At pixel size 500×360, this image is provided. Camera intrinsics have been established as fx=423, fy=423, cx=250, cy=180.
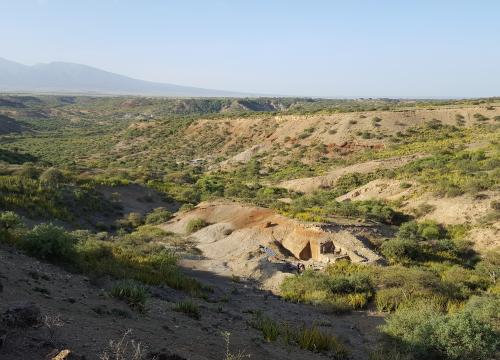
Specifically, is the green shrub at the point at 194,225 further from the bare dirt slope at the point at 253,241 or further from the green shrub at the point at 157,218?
the green shrub at the point at 157,218

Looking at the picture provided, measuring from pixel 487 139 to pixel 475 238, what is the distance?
2456cm

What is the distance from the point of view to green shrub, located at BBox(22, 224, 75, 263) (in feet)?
36.3

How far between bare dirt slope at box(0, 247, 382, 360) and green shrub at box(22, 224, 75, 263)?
1.73 ft

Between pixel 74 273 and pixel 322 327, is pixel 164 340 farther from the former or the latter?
pixel 322 327

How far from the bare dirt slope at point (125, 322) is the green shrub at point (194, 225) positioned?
36.5 feet

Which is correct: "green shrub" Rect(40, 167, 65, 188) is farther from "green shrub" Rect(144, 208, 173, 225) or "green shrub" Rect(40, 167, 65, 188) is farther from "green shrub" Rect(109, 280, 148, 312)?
"green shrub" Rect(109, 280, 148, 312)

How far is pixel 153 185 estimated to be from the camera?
118 feet

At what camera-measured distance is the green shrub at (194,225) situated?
76.9 ft

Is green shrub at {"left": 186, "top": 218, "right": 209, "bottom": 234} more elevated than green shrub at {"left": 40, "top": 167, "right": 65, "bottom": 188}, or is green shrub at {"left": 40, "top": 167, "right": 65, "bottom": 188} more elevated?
green shrub at {"left": 40, "top": 167, "right": 65, "bottom": 188}

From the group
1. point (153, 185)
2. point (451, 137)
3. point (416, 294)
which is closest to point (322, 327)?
point (416, 294)

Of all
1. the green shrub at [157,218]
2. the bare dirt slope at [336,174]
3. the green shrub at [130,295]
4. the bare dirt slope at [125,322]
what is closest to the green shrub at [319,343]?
the bare dirt slope at [125,322]

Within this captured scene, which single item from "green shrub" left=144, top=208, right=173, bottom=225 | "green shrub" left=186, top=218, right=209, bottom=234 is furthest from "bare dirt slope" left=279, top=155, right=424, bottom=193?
"green shrub" left=186, top=218, right=209, bottom=234

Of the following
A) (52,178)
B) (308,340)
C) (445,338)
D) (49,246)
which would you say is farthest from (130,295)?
(52,178)

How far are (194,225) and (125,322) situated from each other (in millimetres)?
15972
